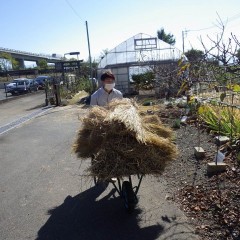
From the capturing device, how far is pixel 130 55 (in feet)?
91.1

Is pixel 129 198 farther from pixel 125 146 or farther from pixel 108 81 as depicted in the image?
pixel 108 81

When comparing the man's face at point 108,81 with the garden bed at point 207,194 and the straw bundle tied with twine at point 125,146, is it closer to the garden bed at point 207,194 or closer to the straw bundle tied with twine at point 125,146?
the straw bundle tied with twine at point 125,146

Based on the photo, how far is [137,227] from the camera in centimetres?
457

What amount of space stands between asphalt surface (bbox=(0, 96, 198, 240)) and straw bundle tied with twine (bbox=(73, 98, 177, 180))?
0.63 meters

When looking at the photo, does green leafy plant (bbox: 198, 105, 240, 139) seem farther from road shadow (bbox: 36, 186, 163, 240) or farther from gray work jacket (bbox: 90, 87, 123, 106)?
road shadow (bbox: 36, 186, 163, 240)

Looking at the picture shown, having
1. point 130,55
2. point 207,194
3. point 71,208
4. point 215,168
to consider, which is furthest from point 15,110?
point 207,194

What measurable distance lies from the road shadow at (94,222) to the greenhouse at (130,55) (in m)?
22.0

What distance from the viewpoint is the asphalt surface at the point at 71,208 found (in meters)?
4.50

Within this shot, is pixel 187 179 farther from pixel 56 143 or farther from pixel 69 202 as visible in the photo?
pixel 56 143

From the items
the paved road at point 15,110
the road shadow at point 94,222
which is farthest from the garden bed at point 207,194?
the paved road at point 15,110

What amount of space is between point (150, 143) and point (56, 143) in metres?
6.54

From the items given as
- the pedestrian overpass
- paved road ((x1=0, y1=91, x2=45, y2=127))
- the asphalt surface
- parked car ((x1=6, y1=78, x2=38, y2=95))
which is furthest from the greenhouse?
the pedestrian overpass

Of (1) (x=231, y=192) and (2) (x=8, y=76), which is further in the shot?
(2) (x=8, y=76)

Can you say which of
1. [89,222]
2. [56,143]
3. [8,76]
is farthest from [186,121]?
[8,76]
